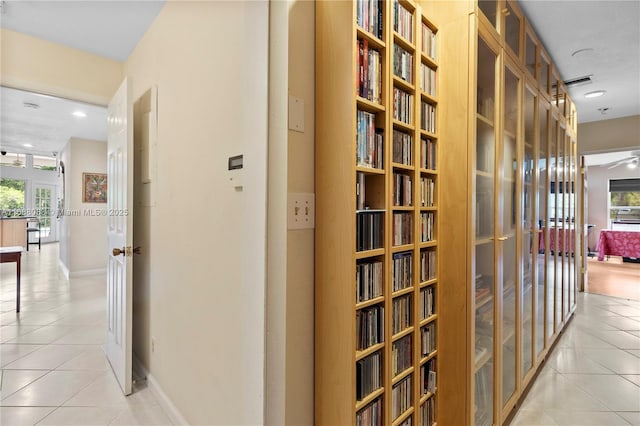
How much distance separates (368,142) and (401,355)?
86 centimetres

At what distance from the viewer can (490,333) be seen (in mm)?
1602

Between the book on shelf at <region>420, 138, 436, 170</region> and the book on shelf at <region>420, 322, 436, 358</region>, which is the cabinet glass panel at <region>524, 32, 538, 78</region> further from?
the book on shelf at <region>420, 322, 436, 358</region>

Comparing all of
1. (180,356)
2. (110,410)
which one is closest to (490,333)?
(180,356)

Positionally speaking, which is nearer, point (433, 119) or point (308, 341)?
point (308, 341)

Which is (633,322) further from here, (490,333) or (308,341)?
(308,341)

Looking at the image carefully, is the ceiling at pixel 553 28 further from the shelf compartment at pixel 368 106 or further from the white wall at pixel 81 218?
the white wall at pixel 81 218

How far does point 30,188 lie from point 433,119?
11.3 m

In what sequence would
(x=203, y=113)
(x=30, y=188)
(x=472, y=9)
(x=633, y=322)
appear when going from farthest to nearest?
(x=30, y=188) → (x=633, y=322) → (x=203, y=113) → (x=472, y=9)

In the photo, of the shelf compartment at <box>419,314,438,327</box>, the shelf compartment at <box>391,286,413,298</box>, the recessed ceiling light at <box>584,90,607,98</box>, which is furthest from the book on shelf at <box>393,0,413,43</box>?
the recessed ceiling light at <box>584,90,607,98</box>

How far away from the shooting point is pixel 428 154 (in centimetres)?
141

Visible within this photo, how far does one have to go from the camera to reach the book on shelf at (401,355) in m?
1.25

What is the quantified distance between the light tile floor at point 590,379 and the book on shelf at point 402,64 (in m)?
2.02

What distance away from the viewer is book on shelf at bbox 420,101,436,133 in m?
1.37

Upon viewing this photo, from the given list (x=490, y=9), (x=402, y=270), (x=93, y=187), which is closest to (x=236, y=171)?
(x=402, y=270)
